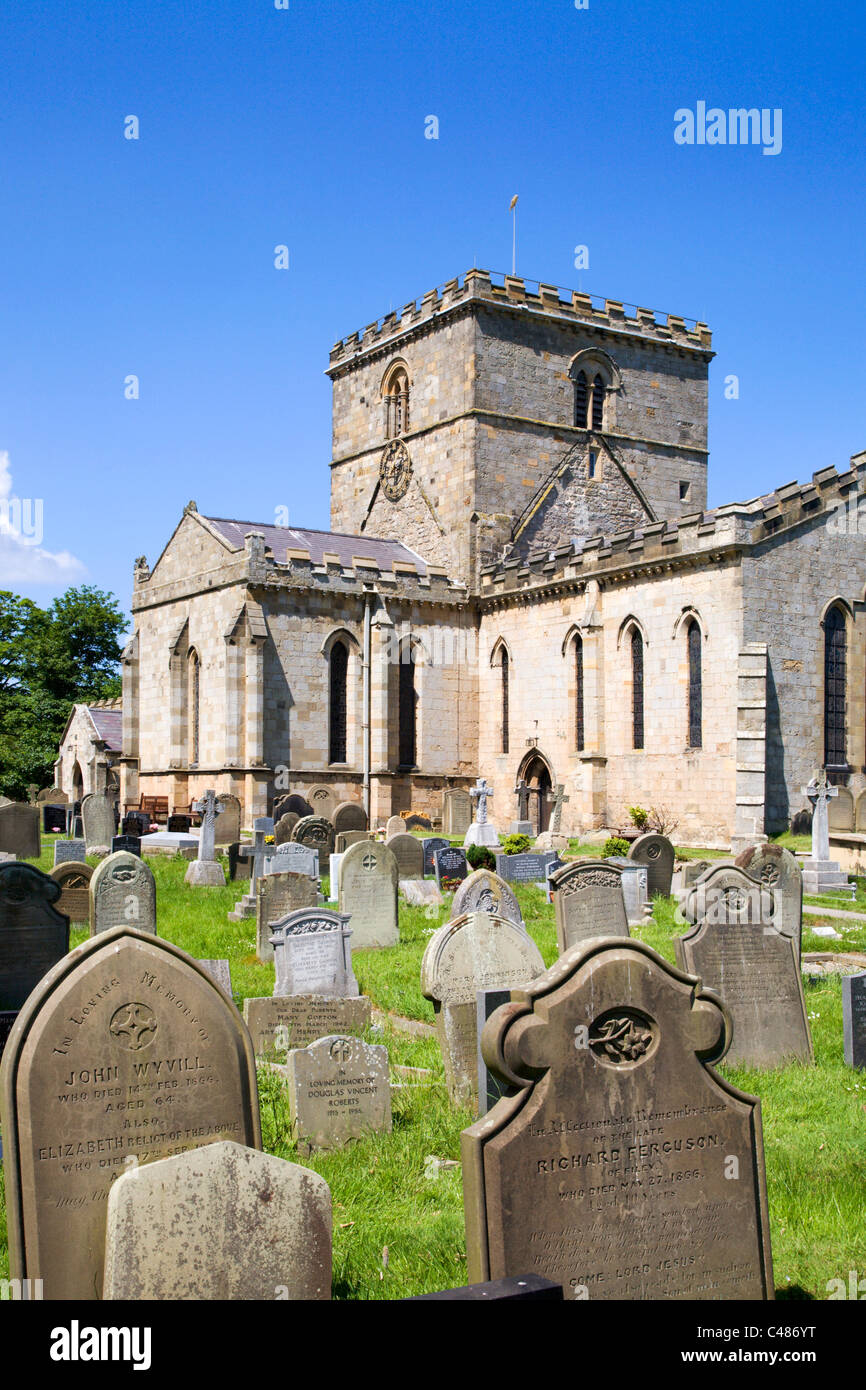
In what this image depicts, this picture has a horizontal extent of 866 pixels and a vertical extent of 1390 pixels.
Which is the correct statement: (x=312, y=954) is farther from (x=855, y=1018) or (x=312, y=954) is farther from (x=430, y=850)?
(x=430, y=850)

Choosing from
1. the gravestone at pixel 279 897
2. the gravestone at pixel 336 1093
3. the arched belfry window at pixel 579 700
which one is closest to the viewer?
the gravestone at pixel 336 1093

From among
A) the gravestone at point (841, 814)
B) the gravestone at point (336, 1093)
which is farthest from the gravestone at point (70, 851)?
the gravestone at point (336, 1093)

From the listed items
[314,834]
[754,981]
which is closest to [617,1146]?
[754,981]

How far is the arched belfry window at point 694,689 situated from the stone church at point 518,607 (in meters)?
0.09

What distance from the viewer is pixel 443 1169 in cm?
720

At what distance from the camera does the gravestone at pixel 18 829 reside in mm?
24875

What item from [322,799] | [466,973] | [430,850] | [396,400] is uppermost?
[396,400]

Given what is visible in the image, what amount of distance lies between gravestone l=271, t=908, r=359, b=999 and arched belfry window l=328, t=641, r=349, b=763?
A: 23650 mm

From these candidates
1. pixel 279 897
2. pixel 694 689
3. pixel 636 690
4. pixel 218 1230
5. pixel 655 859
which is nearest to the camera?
pixel 218 1230

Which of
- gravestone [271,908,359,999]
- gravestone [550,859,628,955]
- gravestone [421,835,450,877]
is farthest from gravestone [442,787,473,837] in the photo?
gravestone [271,908,359,999]

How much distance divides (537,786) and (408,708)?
447 cm

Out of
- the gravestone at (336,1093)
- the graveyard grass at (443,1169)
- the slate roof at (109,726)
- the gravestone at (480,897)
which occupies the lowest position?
the graveyard grass at (443,1169)

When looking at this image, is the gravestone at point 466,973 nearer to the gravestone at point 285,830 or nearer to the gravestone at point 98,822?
the gravestone at point 285,830
